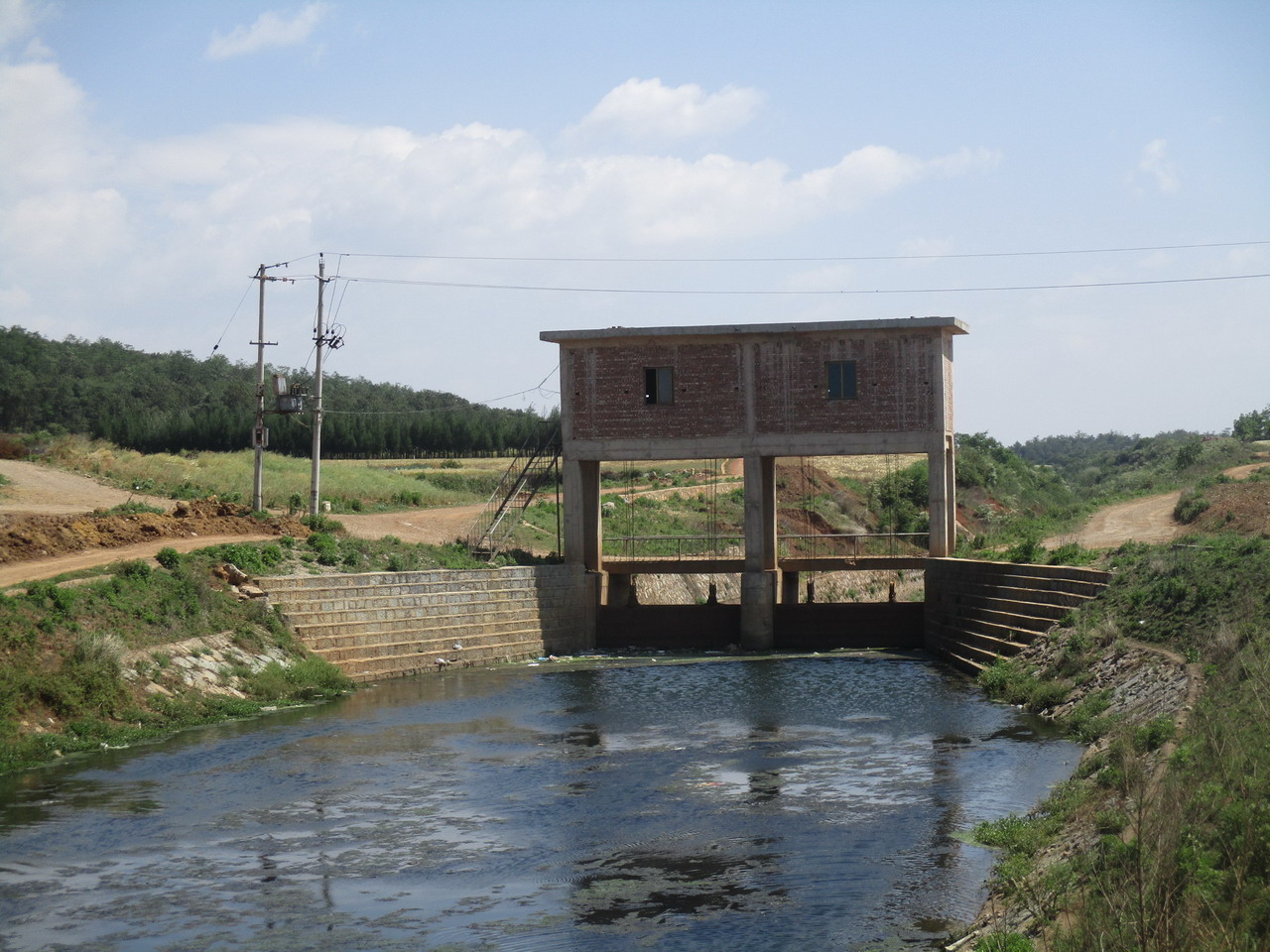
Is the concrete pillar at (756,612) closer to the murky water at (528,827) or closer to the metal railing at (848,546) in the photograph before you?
the metal railing at (848,546)

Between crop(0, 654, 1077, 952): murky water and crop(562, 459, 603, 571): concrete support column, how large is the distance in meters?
10.7

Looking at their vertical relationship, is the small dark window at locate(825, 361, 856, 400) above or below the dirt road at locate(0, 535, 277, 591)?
above

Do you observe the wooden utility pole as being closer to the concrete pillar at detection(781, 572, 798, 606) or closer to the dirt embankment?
the dirt embankment

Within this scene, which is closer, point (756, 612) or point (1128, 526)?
point (756, 612)

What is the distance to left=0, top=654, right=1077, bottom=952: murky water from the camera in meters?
13.5

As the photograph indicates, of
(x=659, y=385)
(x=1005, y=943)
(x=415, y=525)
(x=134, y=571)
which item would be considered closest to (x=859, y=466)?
(x=415, y=525)

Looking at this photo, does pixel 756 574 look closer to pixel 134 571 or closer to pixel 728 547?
pixel 728 547

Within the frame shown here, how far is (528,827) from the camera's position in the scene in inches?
692

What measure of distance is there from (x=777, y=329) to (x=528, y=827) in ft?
72.2

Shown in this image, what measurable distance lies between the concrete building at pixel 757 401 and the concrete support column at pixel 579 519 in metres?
0.05

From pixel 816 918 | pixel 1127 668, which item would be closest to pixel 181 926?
A: pixel 816 918

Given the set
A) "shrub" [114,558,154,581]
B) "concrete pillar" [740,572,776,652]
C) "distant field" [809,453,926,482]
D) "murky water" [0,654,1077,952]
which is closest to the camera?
"murky water" [0,654,1077,952]

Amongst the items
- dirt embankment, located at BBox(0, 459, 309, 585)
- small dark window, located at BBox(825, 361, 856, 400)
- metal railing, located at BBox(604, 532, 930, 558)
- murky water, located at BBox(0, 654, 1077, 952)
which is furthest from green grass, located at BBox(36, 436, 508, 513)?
murky water, located at BBox(0, 654, 1077, 952)

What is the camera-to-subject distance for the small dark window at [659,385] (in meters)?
37.6
